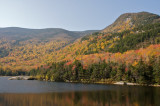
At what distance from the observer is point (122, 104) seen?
41375 mm

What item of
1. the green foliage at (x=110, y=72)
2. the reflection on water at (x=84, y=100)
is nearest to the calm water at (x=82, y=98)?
the reflection on water at (x=84, y=100)

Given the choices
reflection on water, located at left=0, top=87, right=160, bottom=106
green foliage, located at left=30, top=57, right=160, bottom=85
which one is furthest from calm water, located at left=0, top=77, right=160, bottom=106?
green foliage, located at left=30, top=57, right=160, bottom=85

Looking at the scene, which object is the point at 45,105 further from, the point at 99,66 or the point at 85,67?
the point at 85,67

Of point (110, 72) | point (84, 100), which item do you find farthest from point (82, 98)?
point (110, 72)

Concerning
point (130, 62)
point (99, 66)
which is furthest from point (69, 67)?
point (130, 62)

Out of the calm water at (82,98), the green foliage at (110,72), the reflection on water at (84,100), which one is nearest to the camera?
the reflection on water at (84,100)

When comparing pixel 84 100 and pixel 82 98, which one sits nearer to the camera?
pixel 84 100

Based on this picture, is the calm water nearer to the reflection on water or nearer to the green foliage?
the reflection on water

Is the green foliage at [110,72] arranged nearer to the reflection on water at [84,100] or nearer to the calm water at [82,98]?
the calm water at [82,98]

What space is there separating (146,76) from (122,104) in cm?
5935

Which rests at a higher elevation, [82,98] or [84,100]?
[84,100]

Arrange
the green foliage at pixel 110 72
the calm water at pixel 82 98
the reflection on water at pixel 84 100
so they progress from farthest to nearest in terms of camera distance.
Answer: the green foliage at pixel 110 72 → the calm water at pixel 82 98 → the reflection on water at pixel 84 100

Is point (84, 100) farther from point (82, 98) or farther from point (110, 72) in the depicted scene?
point (110, 72)

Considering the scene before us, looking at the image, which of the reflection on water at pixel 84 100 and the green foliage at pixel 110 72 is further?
the green foliage at pixel 110 72
